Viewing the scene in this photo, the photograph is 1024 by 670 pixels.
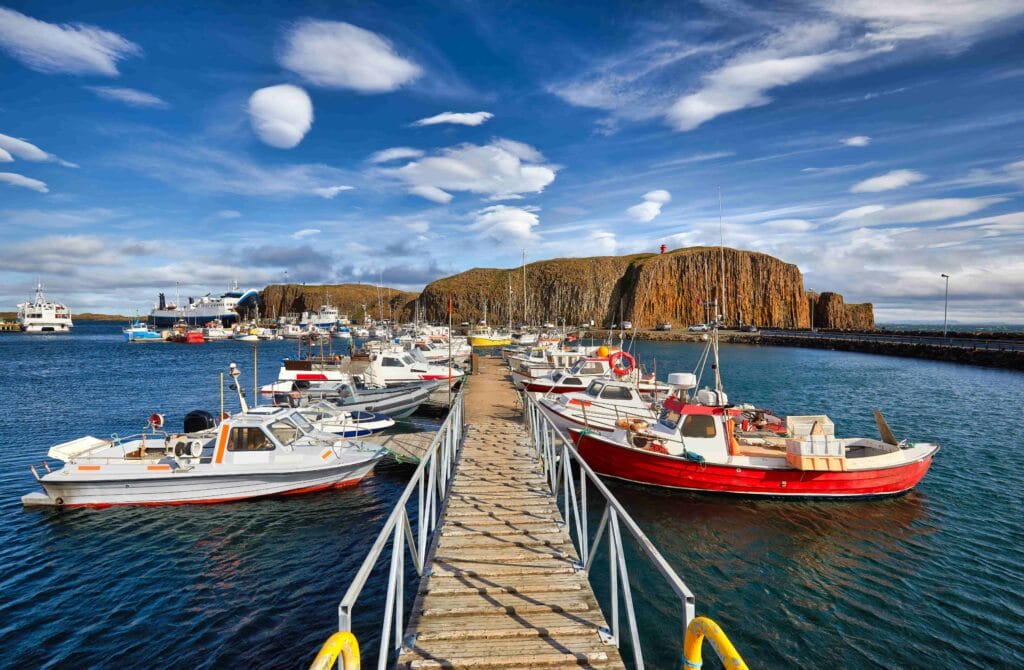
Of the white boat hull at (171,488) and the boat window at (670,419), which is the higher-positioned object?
the boat window at (670,419)

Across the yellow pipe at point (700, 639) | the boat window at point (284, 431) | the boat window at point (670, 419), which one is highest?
the yellow pipe at point (700, 639)

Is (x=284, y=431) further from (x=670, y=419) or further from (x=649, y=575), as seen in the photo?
(x=670, y=419)

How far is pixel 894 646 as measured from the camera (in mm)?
8320

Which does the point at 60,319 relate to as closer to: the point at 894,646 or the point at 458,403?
the point at 458,403

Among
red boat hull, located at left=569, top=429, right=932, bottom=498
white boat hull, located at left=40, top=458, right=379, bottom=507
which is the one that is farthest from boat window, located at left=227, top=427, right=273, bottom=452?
red boat hull, located at left=569, top=429, right=932, bottom=498

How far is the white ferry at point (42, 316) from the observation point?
148m

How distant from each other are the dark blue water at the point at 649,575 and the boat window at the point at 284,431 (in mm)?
1809

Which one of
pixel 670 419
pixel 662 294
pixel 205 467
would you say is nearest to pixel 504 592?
pixel 670 419

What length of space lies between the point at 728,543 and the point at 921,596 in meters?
3.67

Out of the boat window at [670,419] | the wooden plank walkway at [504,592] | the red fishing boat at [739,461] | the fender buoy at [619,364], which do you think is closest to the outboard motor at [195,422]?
the wooden plank walkway at [504,592]

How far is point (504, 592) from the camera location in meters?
6.33

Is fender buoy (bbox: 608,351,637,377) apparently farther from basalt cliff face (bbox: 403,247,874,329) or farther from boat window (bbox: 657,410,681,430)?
basalt cliff face (bbox: 403,247,874,329)

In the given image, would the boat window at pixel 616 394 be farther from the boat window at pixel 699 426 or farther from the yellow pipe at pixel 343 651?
the yellow pipe at pixel 343 651

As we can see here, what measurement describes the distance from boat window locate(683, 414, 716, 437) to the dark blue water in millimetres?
1971
